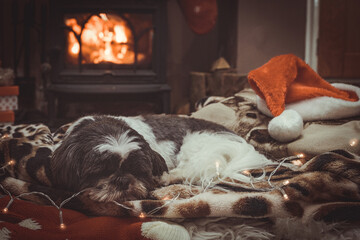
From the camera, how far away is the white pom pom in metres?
1.70

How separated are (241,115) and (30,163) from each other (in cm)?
123

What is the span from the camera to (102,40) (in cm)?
340

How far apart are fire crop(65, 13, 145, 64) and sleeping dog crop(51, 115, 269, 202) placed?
1843 mm

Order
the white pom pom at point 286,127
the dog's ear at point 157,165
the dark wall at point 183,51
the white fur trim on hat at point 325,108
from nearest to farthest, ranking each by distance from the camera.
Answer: the dog's ear at point 157,165 < the white pom pom at point 286,127 < the white fur trim on hat at point 325,108 < the dark wall at point 183,51

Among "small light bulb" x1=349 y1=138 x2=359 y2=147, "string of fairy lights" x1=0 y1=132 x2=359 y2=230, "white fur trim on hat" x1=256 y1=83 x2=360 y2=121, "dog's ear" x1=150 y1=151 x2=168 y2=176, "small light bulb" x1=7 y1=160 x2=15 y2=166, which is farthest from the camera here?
"white fur trim on hat" x1=256 y1=83 x2=360 y2=121

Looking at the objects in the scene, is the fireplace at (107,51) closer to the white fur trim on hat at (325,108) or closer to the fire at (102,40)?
the fire at (102,40)

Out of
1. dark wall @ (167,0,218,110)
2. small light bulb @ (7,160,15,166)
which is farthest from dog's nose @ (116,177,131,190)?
dark wall @ (167,0,218,110)

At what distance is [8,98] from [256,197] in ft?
9.02

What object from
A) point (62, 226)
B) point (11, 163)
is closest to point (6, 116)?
point (11, 163)

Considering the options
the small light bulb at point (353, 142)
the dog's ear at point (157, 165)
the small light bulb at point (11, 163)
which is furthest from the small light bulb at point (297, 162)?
the small light bulb at point (11, 163)

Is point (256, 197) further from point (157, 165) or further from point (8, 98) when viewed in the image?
point (8, 98)

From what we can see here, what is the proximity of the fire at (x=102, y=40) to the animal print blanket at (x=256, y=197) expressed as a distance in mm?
2195

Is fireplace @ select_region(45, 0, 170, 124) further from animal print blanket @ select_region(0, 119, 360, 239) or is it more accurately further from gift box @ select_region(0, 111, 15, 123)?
animal print blanket @ select_region(0, 119, 360, 239)

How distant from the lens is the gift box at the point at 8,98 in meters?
3.12
